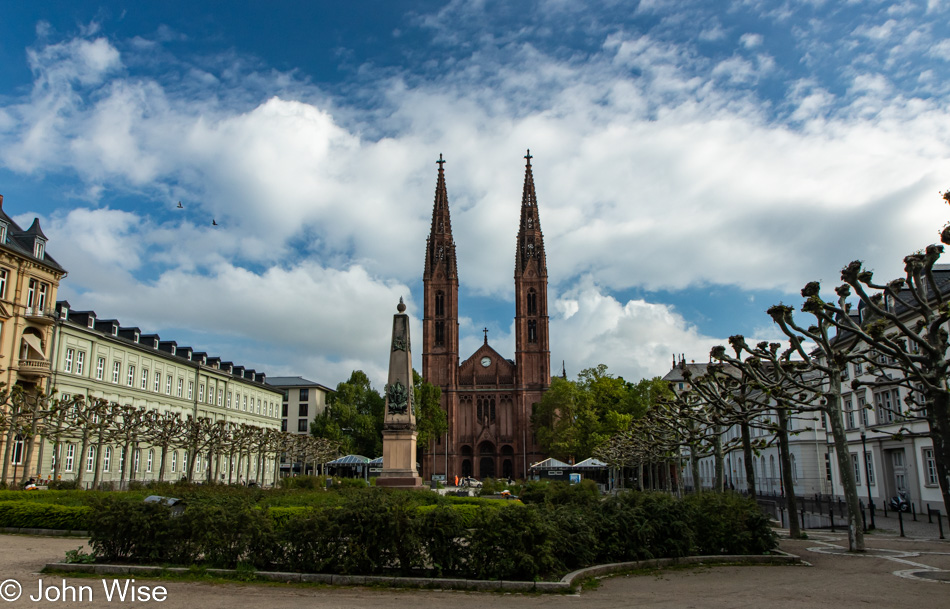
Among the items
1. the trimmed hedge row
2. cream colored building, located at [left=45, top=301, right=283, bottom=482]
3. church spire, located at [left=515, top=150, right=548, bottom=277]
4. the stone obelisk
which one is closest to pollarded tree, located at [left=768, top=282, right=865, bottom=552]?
the trimmed hedge row

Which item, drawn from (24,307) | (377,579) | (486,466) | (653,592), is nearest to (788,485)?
(653,592)

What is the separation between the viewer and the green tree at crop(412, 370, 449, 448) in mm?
89375

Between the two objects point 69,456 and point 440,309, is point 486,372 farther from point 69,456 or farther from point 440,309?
point 69,456

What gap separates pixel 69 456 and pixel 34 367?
8.82 metres

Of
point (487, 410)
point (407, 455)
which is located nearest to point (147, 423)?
point (407, 455)

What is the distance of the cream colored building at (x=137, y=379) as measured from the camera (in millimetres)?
45375

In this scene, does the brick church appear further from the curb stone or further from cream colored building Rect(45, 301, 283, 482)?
the curb stone

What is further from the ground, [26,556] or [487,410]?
[487,410]

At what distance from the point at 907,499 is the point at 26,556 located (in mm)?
39981

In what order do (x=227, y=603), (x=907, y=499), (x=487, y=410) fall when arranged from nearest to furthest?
(x=227, y=603), (x=907, y=499), (x=487, y=410)

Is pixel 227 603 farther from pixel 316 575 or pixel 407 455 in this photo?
pixel 407 455

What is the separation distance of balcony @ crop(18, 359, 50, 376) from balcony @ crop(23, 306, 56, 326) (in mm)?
2842

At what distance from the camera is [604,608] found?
9.65 metres

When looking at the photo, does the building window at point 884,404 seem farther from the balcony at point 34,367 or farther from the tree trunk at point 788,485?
the balcony at point 34,367
